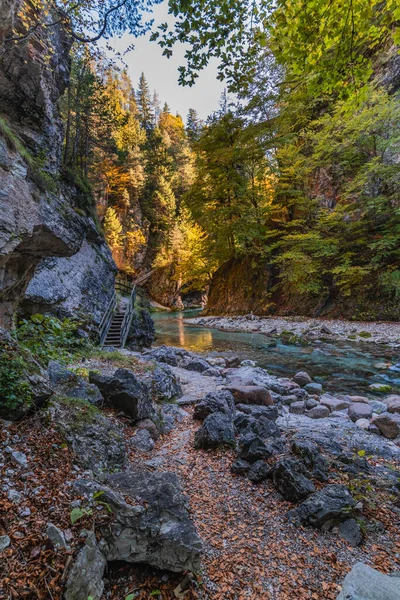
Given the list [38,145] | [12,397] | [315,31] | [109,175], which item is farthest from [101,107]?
[12,397]

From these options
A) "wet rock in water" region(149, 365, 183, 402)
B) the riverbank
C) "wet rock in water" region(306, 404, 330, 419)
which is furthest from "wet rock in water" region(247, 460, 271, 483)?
the riverbank

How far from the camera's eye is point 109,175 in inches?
1200

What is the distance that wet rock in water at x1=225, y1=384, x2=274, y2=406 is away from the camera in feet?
17.4

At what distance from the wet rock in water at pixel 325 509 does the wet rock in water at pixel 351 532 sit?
37 millimetres

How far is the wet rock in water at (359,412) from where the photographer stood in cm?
494

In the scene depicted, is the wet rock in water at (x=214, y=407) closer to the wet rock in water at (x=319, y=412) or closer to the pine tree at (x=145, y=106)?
the wet rock in water at (x=319, y=412)

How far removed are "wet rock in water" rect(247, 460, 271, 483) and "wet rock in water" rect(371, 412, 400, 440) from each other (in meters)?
2.71

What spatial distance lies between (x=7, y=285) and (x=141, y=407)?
3.05 metres

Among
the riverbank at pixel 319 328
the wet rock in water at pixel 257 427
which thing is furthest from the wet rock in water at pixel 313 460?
the riverbank at pixel 319 328

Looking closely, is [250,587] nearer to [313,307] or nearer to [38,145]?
[38,145]

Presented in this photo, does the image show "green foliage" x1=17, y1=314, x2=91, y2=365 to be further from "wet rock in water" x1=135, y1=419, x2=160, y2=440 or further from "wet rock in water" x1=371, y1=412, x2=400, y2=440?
"wet rock in water" x1=371, y1=412, x2=400, y2=440

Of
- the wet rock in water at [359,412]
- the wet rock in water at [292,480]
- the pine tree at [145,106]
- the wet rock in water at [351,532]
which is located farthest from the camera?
the pine tree at [145,106]

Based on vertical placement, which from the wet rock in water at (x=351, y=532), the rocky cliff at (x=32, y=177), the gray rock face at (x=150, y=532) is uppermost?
the rocky cliff at (x=32, y=177)

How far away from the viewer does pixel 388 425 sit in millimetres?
4301
